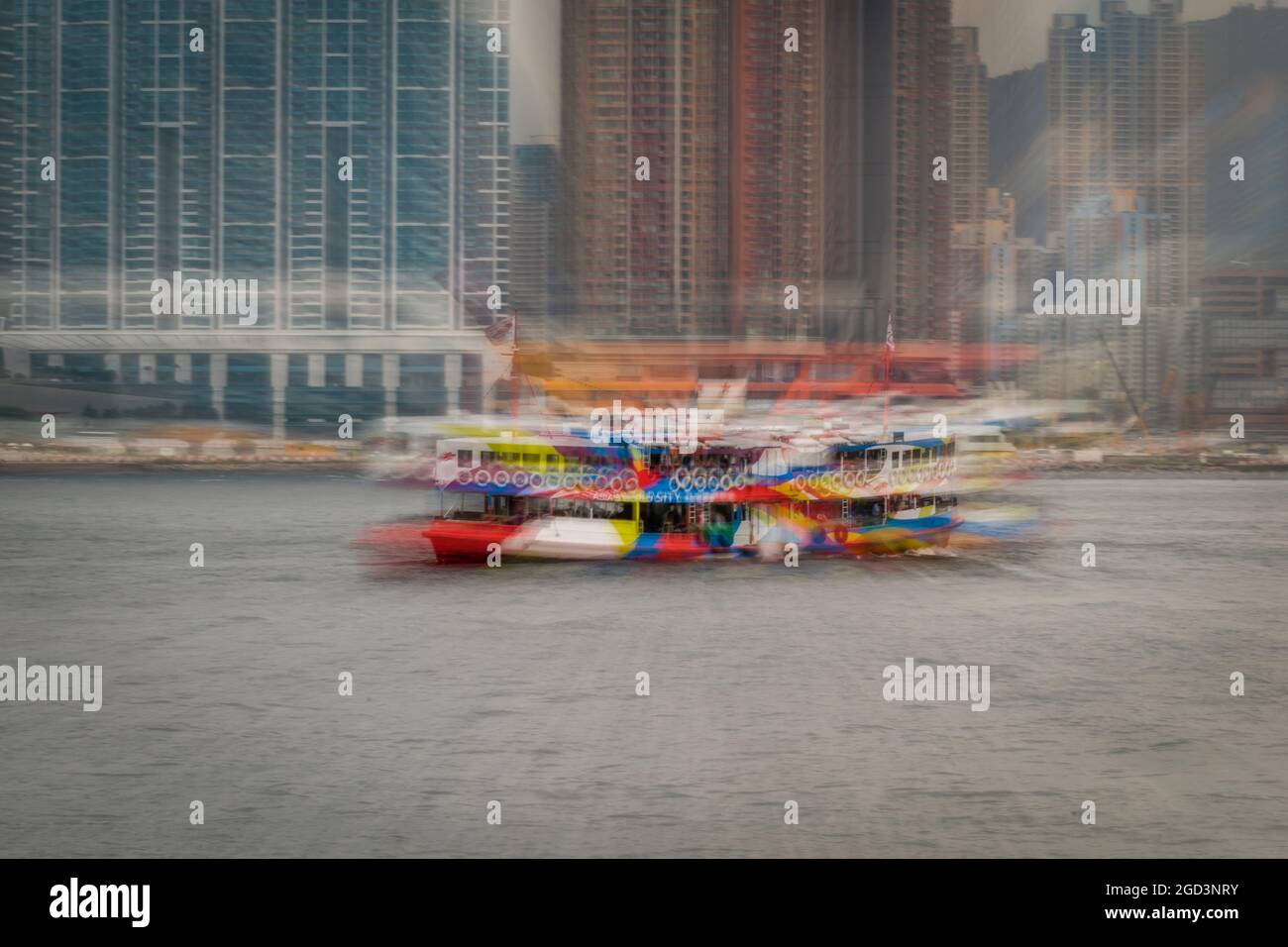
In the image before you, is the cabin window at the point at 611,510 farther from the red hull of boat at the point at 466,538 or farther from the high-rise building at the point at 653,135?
the high-rise building at the point at 653,135

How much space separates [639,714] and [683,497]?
67.7 ft

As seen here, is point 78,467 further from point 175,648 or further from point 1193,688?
point 1193,688

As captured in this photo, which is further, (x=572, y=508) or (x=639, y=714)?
(x=572, y=508)

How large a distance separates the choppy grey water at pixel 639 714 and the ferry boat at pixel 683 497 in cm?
114

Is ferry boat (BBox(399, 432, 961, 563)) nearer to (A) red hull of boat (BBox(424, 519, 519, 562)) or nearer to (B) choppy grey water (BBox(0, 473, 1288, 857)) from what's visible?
(A) red hull of boat (BBox(424, 519, 519, 562))

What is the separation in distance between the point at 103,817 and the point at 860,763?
6088 millimetres

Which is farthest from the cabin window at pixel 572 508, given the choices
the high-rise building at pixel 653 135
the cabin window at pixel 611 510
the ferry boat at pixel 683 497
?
the high-rise building at pixel 653 135

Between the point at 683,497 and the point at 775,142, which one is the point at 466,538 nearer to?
the point at 683,497

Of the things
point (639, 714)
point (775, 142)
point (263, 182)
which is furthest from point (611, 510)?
point (263, 182)

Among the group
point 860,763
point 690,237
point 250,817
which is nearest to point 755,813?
point 860,763

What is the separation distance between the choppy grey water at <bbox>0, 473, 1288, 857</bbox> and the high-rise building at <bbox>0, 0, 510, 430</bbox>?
2903 inches

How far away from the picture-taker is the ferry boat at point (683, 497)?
35.1 meters

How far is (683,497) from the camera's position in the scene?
3672 cm

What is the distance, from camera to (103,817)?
11656 millimetres
